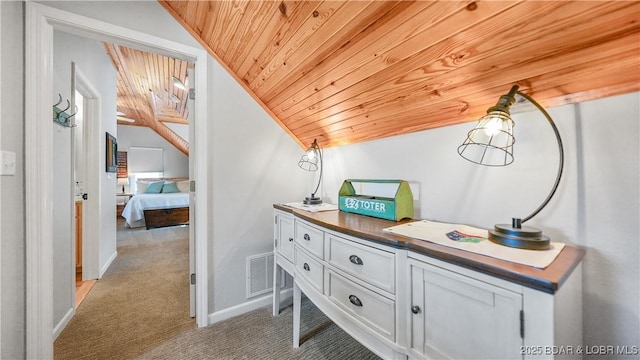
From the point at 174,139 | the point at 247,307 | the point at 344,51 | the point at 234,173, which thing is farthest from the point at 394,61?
the point at 174,139

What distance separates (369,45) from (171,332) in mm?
2277

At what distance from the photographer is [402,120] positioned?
4.60ft

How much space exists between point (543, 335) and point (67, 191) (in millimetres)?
2919

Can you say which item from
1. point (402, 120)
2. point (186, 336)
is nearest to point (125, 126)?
point (186, 336)

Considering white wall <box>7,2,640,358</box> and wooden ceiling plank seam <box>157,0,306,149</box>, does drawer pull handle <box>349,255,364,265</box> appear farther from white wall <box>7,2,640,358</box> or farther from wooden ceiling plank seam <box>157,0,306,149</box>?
wooden ceiling plank seam <box>157,0,306,149</box>

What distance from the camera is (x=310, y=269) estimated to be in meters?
1.35

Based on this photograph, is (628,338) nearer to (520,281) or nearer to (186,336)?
(520,281)

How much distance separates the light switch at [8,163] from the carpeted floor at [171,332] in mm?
1208

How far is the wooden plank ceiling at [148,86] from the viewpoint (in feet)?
8.96

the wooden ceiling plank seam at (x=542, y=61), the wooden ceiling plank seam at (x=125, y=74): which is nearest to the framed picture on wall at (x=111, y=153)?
the wooden ceiling plank seam at (x=125, y=74)

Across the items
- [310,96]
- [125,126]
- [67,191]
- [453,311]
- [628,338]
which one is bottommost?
[628,338]

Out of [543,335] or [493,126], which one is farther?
[493,126]

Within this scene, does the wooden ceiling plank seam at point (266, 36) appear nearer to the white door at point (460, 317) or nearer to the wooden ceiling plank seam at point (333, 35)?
the wooden ceiling plank seam at point (333, 35)

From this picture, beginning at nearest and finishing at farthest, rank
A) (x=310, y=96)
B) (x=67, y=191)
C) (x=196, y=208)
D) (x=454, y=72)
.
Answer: (x=454, y=72)
(x=310, y=96)
(x=196, y=208)
(x=67, y=191)
